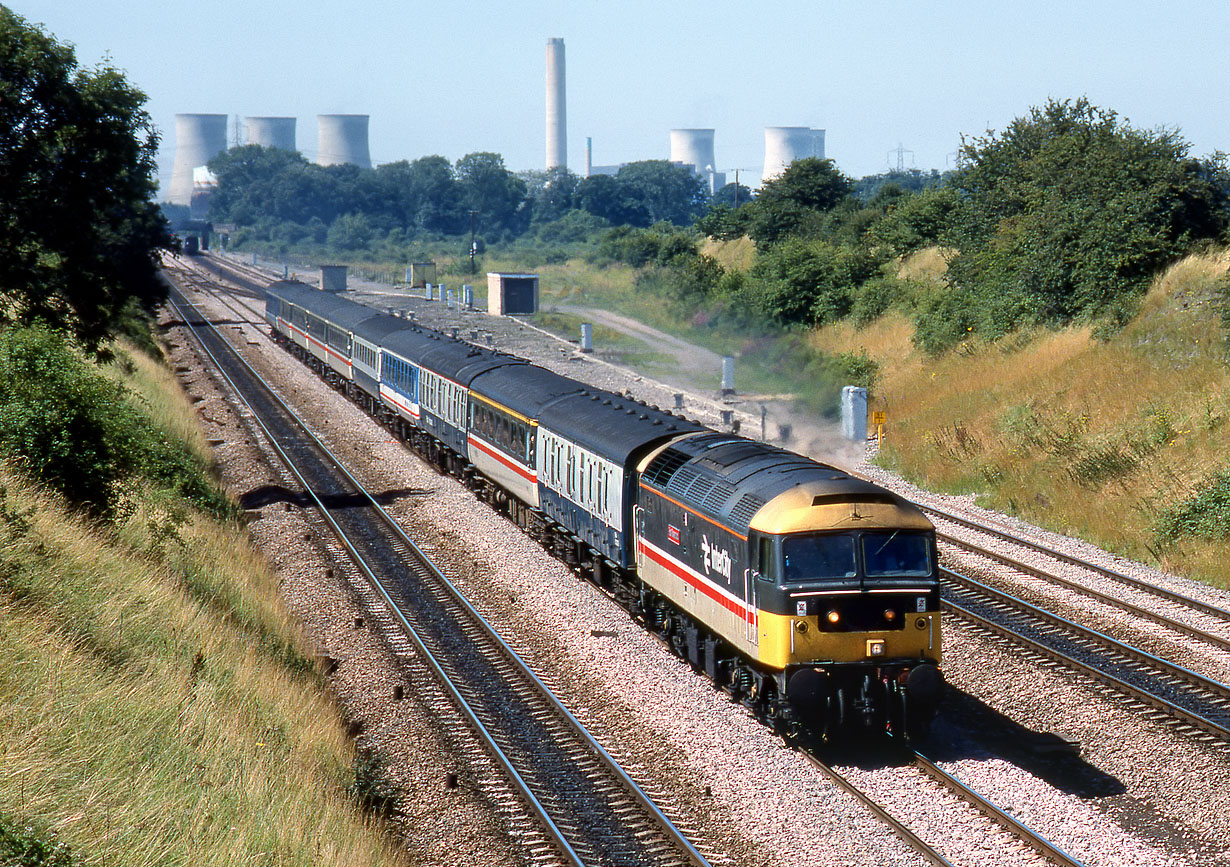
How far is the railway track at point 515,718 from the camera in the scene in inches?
489

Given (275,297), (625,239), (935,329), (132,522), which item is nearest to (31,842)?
(132,522)

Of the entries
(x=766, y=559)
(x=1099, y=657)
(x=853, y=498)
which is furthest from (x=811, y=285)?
(x=766, y=559)

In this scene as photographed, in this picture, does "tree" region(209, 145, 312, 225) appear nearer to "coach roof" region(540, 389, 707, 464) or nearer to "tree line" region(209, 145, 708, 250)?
"tree line" region(209, 145, 708, 250)

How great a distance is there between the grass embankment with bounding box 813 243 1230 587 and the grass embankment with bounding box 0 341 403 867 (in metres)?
16.7

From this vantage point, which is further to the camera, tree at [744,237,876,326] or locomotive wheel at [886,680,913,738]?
tree at [744,237,876,326]

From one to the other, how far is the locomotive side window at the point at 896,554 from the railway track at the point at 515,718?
12.5 ft

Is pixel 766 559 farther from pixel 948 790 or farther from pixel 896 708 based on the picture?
pixel 948 790

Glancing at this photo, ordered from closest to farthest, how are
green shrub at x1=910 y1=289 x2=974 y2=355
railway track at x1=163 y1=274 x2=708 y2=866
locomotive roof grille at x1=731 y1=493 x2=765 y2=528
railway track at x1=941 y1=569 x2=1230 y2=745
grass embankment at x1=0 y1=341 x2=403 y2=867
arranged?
grass embankment at x1=0 y1=341 x2=403 y2=867
railway track at x1=163 y1=274 x2=708 y2=866
locomotive roof grille at x1=731 y1=493 x2=765 y2=528
railway track at x1=941 y1=569 x2=1230 y2=745
green shrub at x1=910 y1=289 x2=974 y2=355

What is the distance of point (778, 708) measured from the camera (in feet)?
47.4

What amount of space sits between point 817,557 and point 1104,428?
17667 millimetres

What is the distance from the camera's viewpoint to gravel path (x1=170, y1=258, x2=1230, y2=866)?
12219 mm

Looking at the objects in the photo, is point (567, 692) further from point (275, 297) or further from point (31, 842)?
point (275, 297)

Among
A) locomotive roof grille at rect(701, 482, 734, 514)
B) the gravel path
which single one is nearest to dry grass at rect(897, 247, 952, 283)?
the gravel path

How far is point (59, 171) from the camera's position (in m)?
32.6
